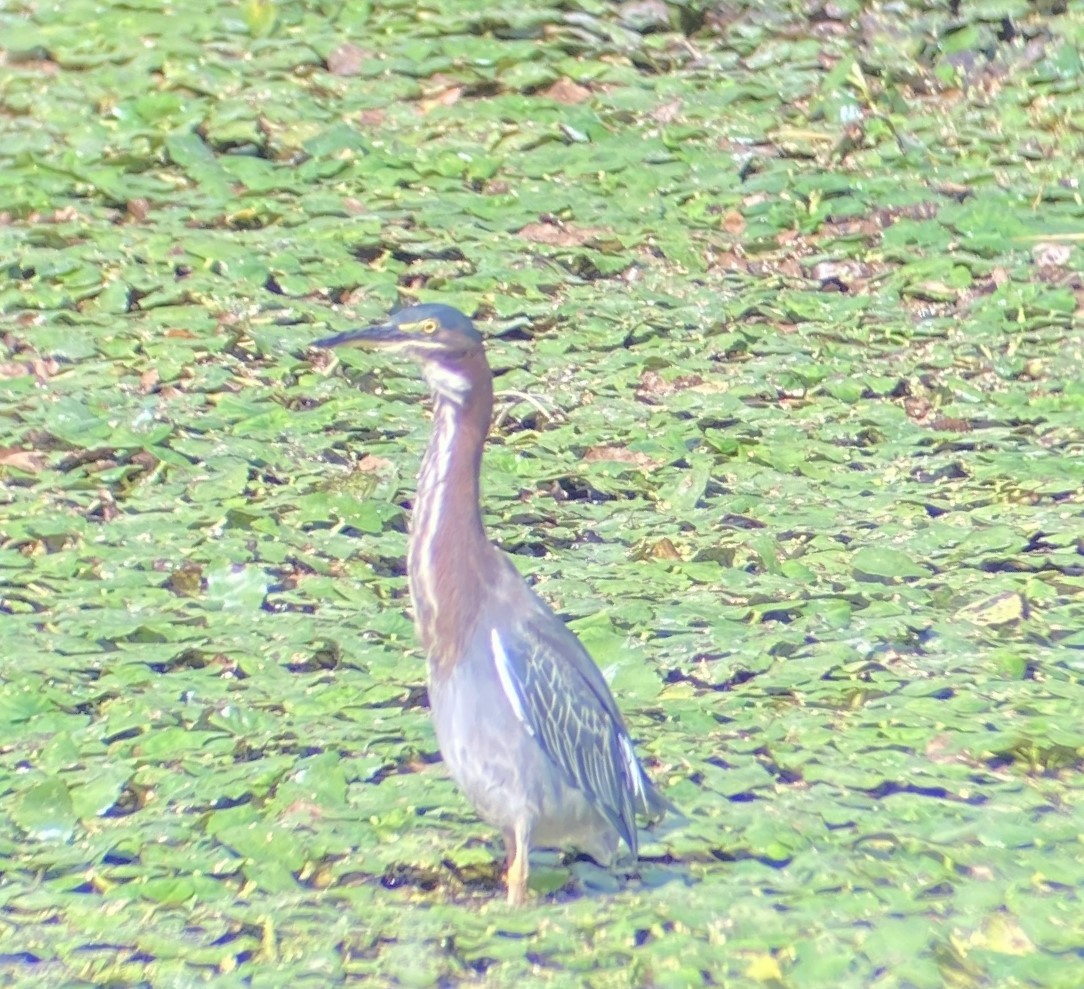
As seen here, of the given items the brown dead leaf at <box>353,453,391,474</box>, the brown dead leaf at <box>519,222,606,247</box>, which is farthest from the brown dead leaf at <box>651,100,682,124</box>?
the brown dead leaf at <box>353,453,391,474</box>

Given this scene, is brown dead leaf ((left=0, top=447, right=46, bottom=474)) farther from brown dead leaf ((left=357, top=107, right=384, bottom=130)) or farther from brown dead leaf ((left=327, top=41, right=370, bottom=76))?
brown dead leaf ((left=327, top=41, right=370, bottom=76))

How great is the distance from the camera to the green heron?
4039mm

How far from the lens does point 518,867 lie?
4.00m

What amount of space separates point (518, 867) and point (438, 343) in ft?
3.91

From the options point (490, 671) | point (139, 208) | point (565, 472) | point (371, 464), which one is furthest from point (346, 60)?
point (490, 671)

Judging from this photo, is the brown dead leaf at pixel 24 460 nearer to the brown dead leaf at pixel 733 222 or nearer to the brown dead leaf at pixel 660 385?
the brown dead leaf at pixel 660 385

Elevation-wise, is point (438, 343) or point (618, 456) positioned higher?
point (438, 343)

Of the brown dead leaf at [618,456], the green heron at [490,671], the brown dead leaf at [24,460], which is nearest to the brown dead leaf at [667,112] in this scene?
the brown dead leaf at [618,456]

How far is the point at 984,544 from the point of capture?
590cm

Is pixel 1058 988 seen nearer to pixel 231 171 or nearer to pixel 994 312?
pixel 994 312

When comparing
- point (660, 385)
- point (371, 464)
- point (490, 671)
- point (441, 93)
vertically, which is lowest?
point (371, 464)

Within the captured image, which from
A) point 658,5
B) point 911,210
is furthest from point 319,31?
point 911,210

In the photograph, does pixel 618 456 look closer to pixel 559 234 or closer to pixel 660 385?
pixel 660 385

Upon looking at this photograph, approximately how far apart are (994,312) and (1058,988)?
179 inches
